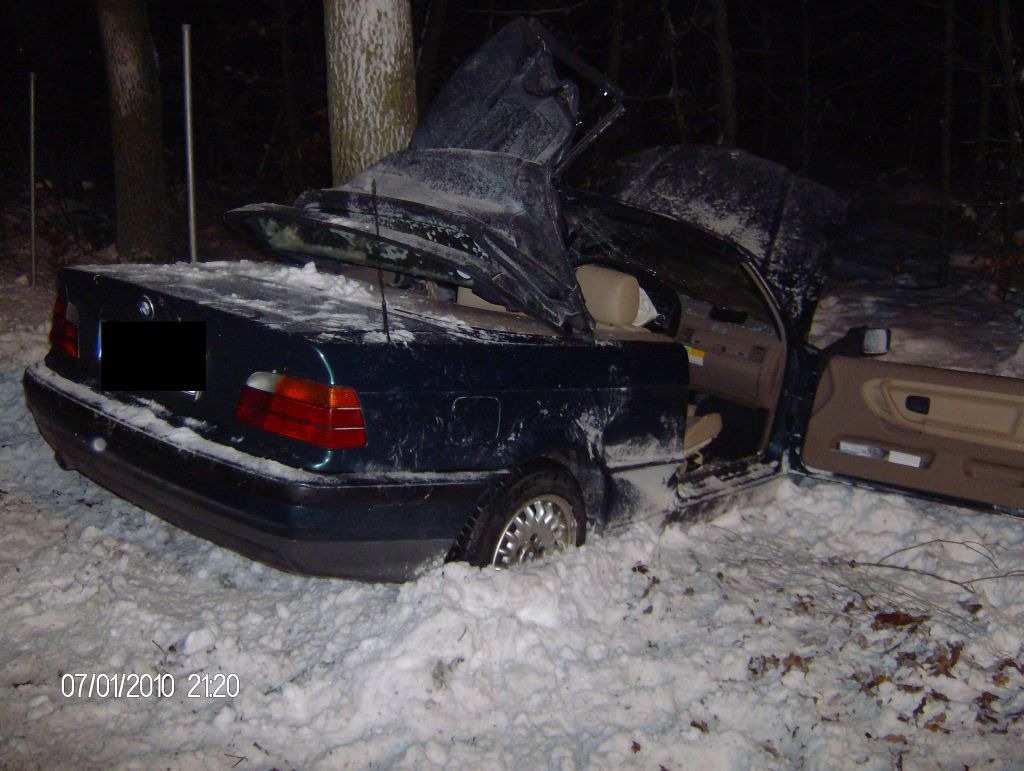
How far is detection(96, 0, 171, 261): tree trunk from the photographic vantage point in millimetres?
8609

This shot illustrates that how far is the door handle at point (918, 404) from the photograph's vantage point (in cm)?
455

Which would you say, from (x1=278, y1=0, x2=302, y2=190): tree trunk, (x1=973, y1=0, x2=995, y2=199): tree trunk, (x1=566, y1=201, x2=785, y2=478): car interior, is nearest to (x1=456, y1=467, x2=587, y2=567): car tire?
(x1=566, y1=201, x2=785, y2=478): car interior

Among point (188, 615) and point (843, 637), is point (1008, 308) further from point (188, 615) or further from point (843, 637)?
point (188, 615)

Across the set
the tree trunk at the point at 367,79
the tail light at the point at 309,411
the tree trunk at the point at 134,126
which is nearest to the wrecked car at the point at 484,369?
the tail light at the point at 309,411

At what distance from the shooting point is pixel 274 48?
1705 cm

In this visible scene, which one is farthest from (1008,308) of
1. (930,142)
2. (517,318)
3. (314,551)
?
(930,142)

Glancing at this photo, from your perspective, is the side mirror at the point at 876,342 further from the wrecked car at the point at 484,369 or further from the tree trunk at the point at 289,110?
the tree trunk at the point at 289,110

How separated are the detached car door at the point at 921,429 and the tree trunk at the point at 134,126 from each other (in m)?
6.48

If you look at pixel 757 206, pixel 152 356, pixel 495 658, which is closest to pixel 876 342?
pixel 757 206

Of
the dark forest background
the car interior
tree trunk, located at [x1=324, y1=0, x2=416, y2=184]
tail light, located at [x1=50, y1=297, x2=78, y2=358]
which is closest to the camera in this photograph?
tail light, located at [x1=50, y1=297, x2=78, y2=358]

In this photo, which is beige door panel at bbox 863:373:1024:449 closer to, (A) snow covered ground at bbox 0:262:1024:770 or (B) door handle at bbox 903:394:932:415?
(B) door handle at bbox 903:394:932:415

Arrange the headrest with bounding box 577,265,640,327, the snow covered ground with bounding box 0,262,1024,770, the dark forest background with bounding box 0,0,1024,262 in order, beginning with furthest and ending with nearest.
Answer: the dark forest background with bounding box 0,0,1024,262, the headrest with bounding box 577,265,640,327, the snow covered ground with bounding box 0,262,1024,770

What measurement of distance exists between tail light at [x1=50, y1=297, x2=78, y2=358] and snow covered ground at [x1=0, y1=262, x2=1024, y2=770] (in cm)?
81

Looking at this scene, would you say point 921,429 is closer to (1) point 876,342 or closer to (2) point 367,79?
(1) point 876,342
